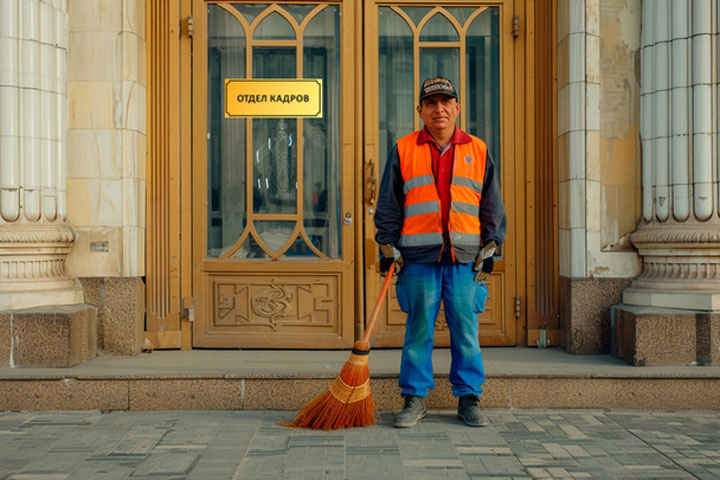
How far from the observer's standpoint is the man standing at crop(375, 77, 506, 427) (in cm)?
494

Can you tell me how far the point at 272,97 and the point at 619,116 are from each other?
2988 millimetres

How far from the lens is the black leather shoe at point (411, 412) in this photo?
4910mm

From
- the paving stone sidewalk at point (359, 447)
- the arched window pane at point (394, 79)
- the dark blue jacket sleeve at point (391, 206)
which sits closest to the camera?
the paving stone sidewalk at point (359, 447)

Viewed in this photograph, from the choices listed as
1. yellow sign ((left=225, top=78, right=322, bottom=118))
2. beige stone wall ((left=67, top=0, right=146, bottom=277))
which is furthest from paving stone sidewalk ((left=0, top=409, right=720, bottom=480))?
yellow sign ((left=225, top=78, right=322, bottom=118))

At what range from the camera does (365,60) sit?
6.58 meters

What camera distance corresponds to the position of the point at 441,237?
4.91 meters

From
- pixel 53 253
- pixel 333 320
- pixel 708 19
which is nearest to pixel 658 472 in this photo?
pixel 333 320

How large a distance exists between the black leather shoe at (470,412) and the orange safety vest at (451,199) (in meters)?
0.95

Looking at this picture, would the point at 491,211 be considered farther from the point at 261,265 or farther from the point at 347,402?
the point at 261,265

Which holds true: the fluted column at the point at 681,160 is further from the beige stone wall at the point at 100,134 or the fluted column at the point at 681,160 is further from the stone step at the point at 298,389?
the beige stone wall at the point at 100,134

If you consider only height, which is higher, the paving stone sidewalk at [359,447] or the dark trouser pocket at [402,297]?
the dark trouser pocket at [402,297]

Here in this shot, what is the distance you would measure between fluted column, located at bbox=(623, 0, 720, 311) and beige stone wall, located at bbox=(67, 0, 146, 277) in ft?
14.0

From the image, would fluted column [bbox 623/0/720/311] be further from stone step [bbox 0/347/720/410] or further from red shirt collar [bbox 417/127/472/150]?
red shirt collar [bbox 417/127/472/150]

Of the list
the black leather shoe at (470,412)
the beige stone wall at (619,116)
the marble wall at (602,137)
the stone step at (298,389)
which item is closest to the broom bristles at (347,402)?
the stone step at (298,389)
